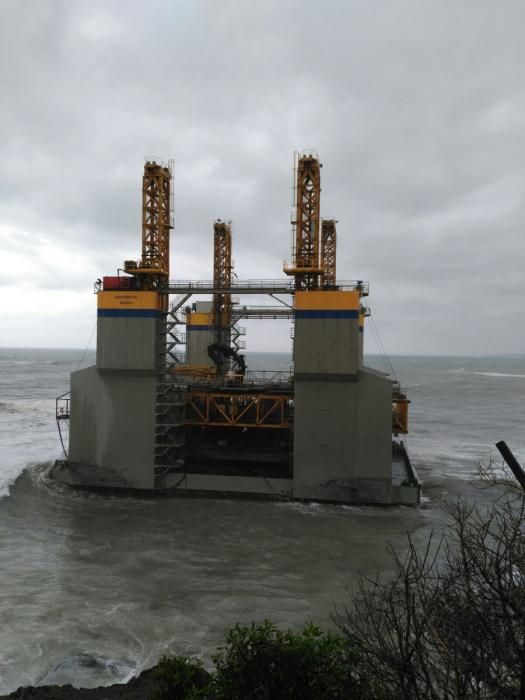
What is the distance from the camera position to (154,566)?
17.6 meters

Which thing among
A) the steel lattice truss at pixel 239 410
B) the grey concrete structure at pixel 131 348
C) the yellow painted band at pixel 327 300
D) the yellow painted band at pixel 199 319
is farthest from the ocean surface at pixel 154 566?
the yellow painted band at pixel 199 319

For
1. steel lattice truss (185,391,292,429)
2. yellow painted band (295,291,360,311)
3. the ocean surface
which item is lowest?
the ocean surface

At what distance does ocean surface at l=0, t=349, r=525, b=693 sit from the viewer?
12703 millimetres

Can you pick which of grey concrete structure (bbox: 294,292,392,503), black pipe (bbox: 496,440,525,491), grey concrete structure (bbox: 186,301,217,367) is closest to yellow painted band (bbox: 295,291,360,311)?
grey concrete structure (bbox: 294,292,392,503)

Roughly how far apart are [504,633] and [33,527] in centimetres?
1980

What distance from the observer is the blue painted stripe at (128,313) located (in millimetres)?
25312

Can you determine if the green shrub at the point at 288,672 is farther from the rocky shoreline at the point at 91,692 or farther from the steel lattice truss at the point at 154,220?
the steel lattice truss at the point at 154,220

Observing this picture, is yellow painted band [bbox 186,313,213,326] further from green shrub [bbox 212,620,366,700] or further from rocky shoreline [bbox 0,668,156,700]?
green shrub [bbox 212,620,366,700]

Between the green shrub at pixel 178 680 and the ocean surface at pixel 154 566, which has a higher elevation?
the green shrub at pixel 178 680

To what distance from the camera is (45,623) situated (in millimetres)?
13586

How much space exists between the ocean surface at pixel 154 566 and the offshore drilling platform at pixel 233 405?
118 centimetres

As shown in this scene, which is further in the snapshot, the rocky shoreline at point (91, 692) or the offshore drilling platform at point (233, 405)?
the offshore drilling platform at point (233, 405)

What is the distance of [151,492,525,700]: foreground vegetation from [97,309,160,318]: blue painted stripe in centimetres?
1876

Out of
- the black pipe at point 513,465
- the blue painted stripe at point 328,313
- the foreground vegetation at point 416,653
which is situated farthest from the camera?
the blue painted stripe at point 328,313
